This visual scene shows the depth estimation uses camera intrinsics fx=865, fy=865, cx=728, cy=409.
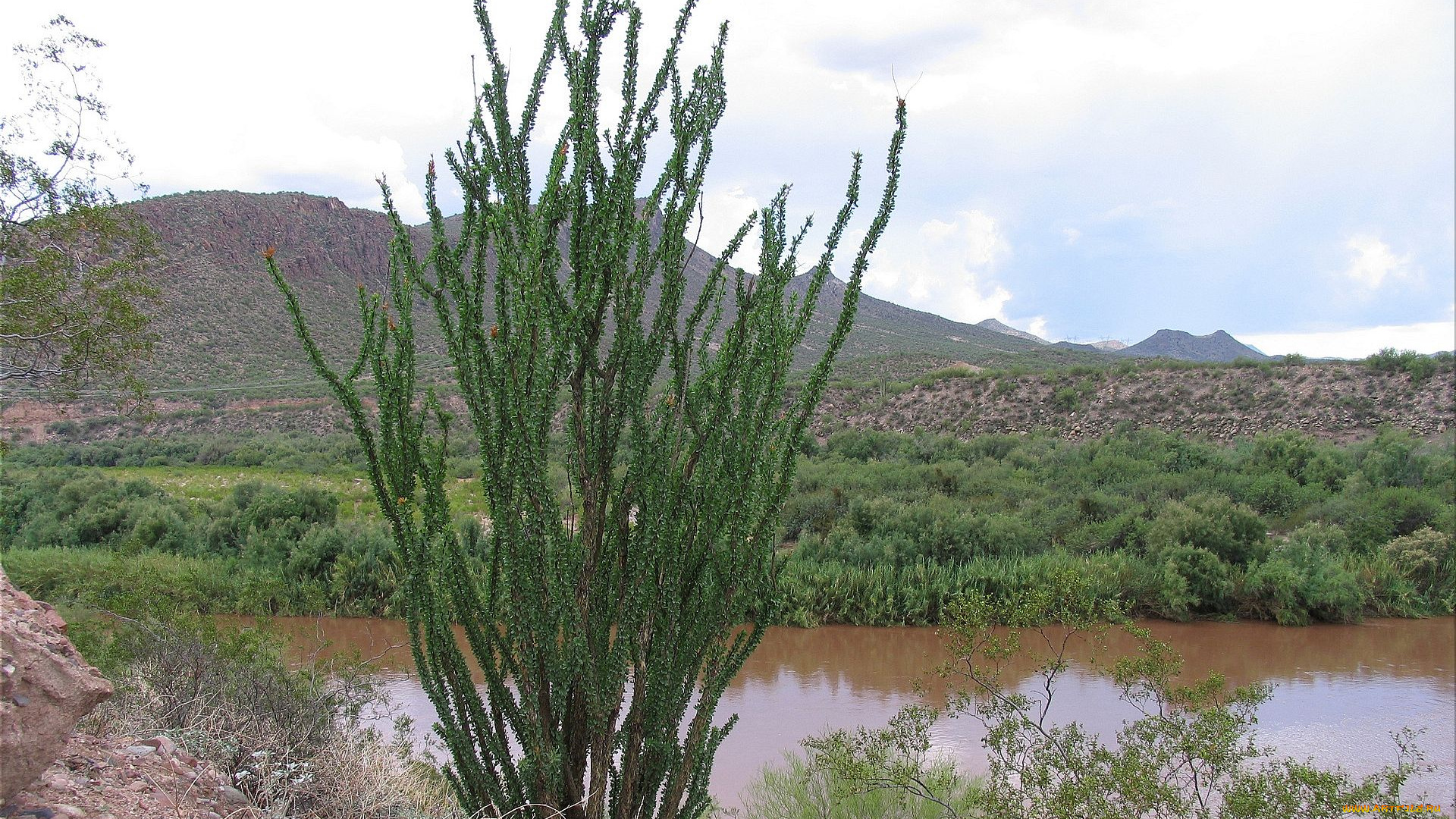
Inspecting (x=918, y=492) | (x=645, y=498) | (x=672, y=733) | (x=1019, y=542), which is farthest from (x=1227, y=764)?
(x=918, y=492)

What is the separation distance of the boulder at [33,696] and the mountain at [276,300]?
Answer: 19536 millimetres

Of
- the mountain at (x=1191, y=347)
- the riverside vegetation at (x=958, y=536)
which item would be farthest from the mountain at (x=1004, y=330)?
the riverside vegetation at (x=958, y=536)

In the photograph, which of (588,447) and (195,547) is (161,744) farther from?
(195,547)

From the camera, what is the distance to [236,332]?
32.4 meters

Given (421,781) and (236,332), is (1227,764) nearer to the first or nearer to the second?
(421,781)

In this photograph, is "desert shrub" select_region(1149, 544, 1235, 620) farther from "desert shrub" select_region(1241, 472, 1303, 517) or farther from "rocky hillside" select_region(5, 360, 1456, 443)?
"rocky hillside" select_region(5, 360, 1456, 443)

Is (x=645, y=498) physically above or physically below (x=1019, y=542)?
above

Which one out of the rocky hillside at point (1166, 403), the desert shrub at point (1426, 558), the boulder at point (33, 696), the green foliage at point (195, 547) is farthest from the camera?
the rocky hillside at point (1166, 403)

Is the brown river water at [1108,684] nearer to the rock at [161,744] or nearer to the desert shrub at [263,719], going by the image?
the desert shrub at [263,719]

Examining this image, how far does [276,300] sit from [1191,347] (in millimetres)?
63293

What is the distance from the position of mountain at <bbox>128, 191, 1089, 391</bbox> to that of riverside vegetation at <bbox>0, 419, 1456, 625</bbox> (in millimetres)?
8908

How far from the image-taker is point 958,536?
11.5 meters

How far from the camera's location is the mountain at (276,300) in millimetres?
30719

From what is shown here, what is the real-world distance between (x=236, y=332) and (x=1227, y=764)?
35.7 m
